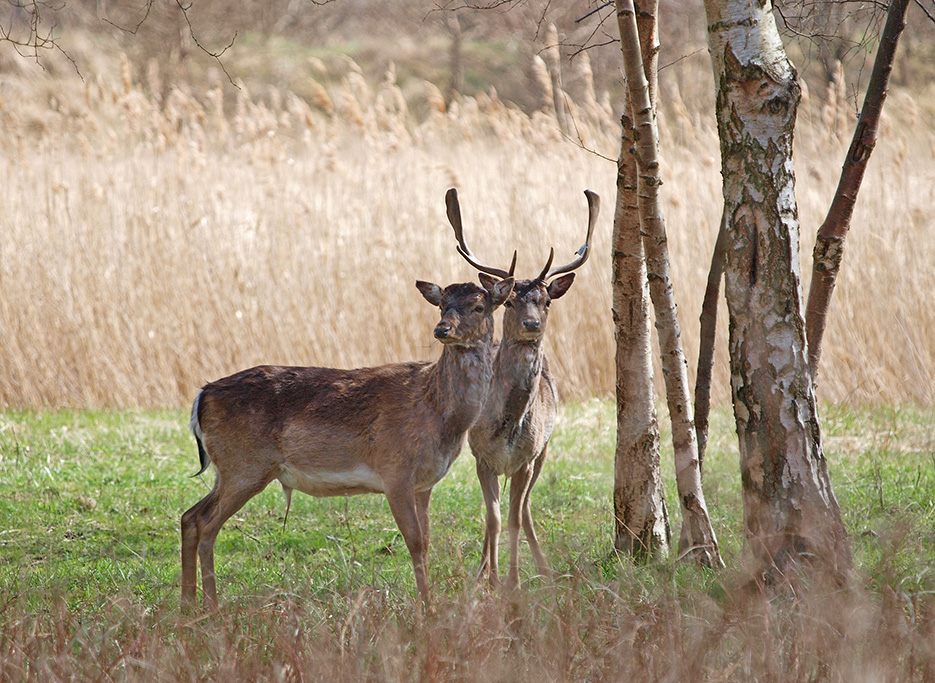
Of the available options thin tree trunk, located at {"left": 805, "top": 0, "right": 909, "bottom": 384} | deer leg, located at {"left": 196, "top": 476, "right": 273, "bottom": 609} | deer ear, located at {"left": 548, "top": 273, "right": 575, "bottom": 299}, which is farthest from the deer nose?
thin tree trunk, located at {"left": 805, "top": 0, "right": 909, "bottom": 384}

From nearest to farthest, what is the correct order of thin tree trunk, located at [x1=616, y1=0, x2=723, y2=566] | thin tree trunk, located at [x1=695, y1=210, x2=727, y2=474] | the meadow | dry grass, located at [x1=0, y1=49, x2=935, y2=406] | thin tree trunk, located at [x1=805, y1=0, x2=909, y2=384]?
the meadow, thin tree trunk, located at [x1=616, y1=0, x2=723, y2=566], thin tree trunk, located at [x1=805, y1=0, x2=909, y2=384], thin tree trunk, located at [x1=695, y1=210, x2=727, y2=474], dry grass, located at [x1=0, y1=49, x2=935, y2=406]

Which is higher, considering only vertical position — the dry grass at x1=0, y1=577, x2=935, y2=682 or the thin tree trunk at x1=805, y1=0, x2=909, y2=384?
the thin tree trunk at x1=805, y1=0, x2=909, y2=384

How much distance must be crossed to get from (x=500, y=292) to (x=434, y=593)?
4.22ft

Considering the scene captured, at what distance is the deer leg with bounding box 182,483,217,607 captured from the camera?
13.9ft

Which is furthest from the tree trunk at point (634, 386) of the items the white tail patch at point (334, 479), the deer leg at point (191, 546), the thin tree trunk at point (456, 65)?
the thin tree trunk at point (456, 65)

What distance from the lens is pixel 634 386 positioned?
4422 millimetres

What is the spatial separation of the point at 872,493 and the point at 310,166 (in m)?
6.89

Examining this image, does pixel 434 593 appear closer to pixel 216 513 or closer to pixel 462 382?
pixel 462 382

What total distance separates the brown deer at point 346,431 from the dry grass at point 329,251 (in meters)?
3.94

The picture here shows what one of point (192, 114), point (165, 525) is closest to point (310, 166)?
point (192, 114)

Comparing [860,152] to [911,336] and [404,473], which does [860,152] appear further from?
[911,336]

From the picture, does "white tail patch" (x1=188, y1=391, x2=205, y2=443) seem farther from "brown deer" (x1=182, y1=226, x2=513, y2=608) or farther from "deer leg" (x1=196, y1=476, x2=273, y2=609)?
"deer leg" (x1=196, y1=476, x2=273, y2=609)

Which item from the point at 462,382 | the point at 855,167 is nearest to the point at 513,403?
the point at 462,382

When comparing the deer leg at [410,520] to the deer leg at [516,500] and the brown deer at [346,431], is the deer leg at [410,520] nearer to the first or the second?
the brown deer at [346,431]
